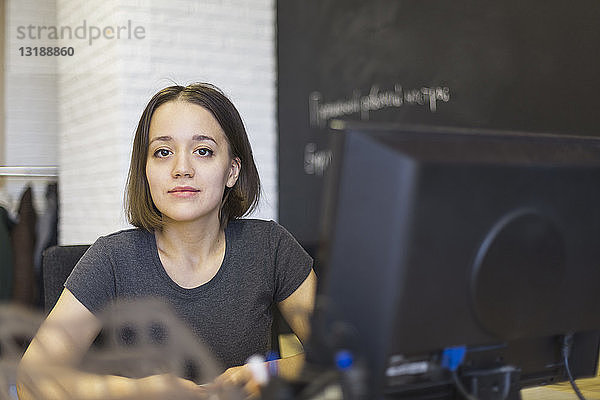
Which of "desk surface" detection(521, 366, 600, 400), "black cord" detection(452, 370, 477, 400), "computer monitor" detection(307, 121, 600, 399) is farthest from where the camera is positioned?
"desk surface" detection(521, 366, 600, 400)

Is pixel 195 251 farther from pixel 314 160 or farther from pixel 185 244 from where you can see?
pixel 314 160

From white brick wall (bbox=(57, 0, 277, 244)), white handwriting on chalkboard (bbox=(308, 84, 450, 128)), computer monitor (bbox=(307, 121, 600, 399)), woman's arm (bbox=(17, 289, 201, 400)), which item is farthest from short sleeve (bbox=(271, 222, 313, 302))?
white brick wall (bbox=(57, 0, 277, 244))

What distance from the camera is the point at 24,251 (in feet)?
11.5

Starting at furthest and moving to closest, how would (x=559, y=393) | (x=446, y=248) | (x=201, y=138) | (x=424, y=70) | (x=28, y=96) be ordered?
(x=28, y=96), (x=424, y=70), (x=201, y=138), (x=559, y=393), (x=446, y=248)

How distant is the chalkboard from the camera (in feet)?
7.29

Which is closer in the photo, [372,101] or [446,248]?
[446,248]

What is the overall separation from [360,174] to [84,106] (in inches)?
133

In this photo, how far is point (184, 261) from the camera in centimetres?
151

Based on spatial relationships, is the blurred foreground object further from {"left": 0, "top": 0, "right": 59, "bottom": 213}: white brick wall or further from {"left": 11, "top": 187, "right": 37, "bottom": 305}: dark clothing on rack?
{"left": 0, "top": 0, "right": 59, "bottom": 213}: white brick wall

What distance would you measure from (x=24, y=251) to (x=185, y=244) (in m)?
2.29

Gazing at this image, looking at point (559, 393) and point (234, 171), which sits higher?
point (234, 171)

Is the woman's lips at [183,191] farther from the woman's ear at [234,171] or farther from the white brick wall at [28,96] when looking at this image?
the white brick wall at [28,96]

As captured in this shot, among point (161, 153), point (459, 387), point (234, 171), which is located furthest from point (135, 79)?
point (459, 387)

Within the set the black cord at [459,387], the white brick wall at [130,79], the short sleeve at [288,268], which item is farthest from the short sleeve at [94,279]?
the white brick wall at [130,79]
